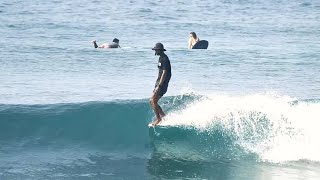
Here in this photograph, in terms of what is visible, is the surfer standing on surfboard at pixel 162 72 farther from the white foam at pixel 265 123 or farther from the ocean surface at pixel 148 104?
the ocean surface at pixel 148 104

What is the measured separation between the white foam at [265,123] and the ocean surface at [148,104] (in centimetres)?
2

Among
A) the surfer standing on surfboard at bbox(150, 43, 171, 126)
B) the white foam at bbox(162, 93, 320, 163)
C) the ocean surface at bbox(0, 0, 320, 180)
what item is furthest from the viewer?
the white foam at bbox(162, 93, 320, 163)

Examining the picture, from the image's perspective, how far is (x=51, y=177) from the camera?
13445 mm

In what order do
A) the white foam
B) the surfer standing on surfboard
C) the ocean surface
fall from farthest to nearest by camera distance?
the white foam, the ocean surface, the surfer standing on surfboard

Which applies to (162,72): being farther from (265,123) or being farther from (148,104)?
(148,104)

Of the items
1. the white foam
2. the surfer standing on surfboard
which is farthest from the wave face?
the surfer standing on surfboard

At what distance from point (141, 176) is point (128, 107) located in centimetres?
457

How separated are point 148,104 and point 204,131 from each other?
2.63 m

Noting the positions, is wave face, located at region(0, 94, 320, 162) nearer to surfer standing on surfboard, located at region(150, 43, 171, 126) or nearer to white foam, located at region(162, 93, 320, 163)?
white foam, located at region(162, 93, 320, 163)

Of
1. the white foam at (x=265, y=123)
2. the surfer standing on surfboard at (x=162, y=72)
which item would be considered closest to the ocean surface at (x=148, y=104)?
the white foam at (x=265, y=123)

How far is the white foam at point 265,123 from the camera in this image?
15266 mm

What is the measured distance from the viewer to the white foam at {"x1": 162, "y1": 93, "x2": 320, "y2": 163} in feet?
50.1

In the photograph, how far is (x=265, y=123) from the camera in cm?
1568

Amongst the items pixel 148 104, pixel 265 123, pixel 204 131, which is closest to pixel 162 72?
pixel 204 131
